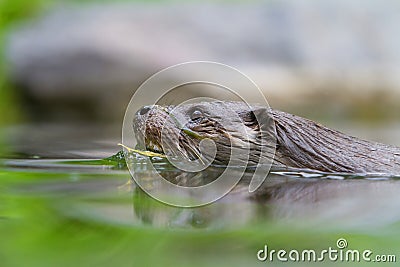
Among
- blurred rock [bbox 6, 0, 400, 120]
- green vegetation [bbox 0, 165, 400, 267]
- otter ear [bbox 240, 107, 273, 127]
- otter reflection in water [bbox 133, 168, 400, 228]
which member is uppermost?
blurred rock [bbox 6, 0, 400, 120]

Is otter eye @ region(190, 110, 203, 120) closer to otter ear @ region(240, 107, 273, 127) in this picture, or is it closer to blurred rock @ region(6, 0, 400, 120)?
otter ear @ region(240, 107, 273, 127)

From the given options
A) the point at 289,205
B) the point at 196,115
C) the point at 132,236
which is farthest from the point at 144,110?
the point at 132,236

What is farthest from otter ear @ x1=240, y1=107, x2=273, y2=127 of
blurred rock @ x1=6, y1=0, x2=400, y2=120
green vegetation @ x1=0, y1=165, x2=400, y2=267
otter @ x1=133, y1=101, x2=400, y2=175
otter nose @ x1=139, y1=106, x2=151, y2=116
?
blurred rock @ x1=6, y1=0, x2=400, y2=120

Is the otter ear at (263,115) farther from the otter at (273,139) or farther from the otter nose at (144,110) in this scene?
the otter nose at (144,110)

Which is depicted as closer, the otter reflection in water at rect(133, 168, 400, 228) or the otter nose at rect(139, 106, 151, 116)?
the otter reflection in water at rect(133, 168, 400, 228)

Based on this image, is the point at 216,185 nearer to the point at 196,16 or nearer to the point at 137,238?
the point at 137,238

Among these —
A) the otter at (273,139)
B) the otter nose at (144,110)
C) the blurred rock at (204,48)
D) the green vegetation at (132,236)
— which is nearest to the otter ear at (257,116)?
the otter at (273,139)
